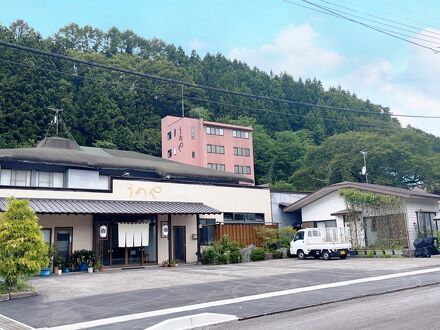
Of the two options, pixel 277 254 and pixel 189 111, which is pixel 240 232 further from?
pixel 189 111

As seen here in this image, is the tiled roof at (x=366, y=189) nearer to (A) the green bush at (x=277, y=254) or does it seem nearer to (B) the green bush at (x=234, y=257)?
(A) the green bush at (x=277, y=254)

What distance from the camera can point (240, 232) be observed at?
2692 centimetres

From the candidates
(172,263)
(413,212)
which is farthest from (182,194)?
(413,212)

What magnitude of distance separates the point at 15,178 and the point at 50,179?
176 centimetres

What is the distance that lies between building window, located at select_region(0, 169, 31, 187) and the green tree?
9120 millimetres

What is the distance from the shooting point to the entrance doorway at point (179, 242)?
25.2 metres

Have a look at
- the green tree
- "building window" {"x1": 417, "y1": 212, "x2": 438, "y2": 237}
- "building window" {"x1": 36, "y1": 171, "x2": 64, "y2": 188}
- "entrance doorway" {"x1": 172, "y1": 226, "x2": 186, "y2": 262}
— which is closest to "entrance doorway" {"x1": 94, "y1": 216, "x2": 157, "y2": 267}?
"entrance doorway" {"x1": 172, "y1": 226, "x2": 186, "y2": 262}

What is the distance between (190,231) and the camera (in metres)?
25.7

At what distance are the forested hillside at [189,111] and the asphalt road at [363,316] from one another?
2981 cm

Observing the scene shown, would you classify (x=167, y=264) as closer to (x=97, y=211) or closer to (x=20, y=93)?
(x=97, y=211)

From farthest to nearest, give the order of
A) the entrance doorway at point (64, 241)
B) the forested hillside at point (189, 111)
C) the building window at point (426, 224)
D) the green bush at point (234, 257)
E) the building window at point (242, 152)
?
the building window at point (242, 152) < the forested hillside at point (189, 111) < the building window at point (426, 224) < the green bush at point (234, 257) < the entrance doorway at point (64, 241)

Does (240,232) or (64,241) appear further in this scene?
(240,232)

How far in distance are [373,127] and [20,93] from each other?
4813 cm

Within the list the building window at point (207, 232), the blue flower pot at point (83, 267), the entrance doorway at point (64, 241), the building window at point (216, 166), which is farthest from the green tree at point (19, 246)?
the building window at point (216, 166)
